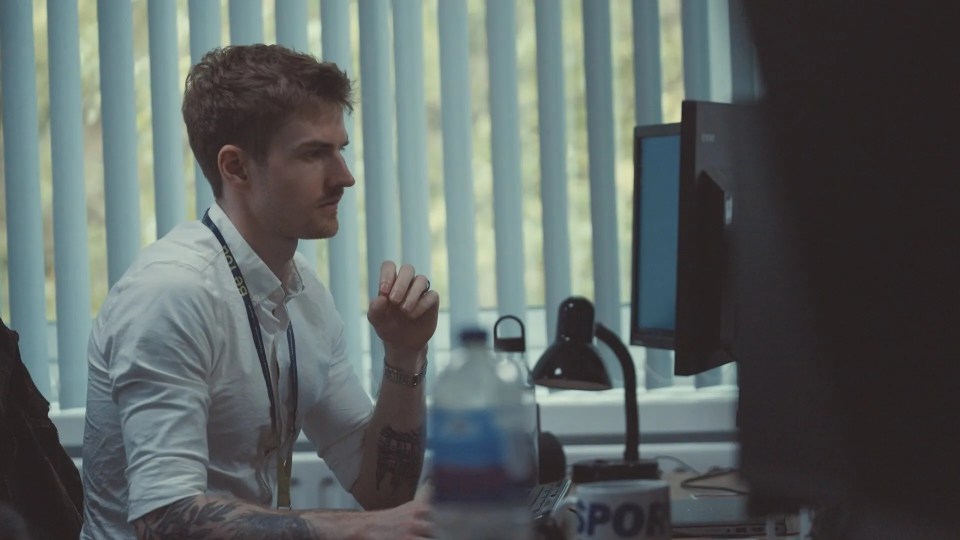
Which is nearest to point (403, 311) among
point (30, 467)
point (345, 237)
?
point (30, 467)

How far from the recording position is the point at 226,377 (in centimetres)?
169

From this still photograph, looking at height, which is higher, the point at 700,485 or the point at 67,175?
the point at 67,175

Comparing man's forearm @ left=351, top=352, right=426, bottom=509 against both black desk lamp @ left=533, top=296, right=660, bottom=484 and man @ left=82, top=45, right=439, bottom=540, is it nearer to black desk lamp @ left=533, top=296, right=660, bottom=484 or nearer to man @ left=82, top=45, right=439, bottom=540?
man @ left=82, top=45, right=439, bottom=540

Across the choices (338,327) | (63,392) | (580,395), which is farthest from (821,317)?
(63,392)

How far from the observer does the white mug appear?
104cm

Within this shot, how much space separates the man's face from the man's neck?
12 millimetres

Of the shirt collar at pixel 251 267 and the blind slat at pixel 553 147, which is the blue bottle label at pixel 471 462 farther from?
the blind slat at pixel 553 147

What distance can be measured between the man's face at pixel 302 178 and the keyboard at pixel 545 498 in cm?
54

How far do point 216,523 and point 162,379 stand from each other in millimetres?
216

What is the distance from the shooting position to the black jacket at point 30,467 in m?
1.56

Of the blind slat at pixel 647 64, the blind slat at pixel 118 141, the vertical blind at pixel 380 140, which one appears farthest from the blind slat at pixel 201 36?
the blind slat at pixel 647 64

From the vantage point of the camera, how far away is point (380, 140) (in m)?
2.73

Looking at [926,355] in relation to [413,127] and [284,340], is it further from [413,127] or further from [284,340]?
[413,127]

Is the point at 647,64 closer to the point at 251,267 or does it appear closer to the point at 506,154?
the point at 506,154
